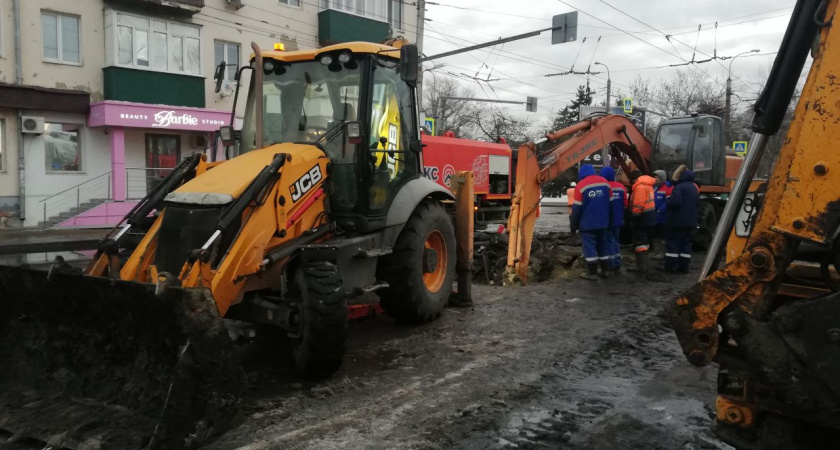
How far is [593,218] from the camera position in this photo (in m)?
9.77

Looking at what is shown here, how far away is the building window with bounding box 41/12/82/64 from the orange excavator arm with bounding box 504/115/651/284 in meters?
14.9

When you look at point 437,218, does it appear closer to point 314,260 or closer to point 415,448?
point 314,260

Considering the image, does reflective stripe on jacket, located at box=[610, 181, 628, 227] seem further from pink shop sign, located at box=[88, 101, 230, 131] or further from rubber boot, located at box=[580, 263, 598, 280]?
pink shop sign, located at box=[88, 101, 230, 131]

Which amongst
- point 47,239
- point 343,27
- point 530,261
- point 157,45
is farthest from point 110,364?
point 343,27

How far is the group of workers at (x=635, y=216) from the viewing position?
985cm

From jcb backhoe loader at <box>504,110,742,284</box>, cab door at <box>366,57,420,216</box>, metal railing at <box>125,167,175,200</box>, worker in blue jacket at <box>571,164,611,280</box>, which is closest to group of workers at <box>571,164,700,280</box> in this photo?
worker in blue jacket at <box>571,164,611,280</box>

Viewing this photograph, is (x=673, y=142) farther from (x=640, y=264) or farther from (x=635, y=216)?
(x=640, y=264)

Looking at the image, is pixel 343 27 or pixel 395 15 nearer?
pixel 343 27

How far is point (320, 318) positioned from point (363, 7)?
21797 millimetres

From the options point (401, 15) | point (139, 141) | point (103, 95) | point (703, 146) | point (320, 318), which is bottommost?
point (320, 318)

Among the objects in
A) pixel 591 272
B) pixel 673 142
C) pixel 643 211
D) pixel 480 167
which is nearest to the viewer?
pixel 591 272

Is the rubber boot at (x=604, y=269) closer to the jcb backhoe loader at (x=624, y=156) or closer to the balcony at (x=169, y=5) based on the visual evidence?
the jcb backhoe loader at (x=624, y=156)

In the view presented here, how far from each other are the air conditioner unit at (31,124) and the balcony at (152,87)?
78.1 inches

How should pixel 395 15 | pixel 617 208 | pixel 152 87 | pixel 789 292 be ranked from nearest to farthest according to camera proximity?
1. pixel 789 292
2. pixel 617 208
3. pixel 152 87
4. pixel 395 15
